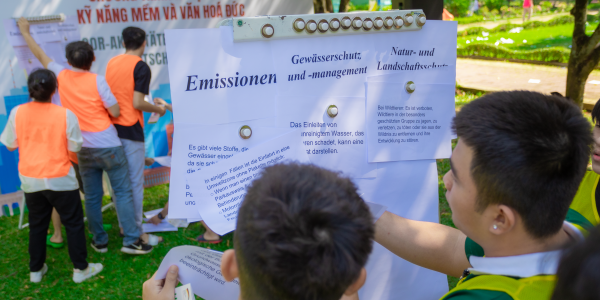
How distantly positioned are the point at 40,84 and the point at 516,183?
304 cm

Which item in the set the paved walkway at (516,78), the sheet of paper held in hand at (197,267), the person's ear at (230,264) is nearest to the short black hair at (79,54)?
the sheet of paper held in hand at (197,267)

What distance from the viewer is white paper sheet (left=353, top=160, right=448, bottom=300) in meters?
2.00

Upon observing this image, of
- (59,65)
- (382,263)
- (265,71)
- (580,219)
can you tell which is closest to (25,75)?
(59,65)

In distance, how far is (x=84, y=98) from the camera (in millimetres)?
3299

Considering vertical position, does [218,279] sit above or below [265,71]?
below

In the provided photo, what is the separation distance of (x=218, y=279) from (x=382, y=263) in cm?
104

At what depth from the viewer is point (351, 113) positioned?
6.15ft

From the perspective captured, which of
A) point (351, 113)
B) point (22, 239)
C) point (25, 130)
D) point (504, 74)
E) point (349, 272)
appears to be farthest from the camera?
point (504, 74)

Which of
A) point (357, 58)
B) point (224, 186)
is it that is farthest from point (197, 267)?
point (357, 58)

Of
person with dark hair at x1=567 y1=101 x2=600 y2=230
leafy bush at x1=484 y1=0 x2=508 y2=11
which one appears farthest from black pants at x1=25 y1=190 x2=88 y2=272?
leafy bush at x1=484 y1=0 x2=508 y2=11

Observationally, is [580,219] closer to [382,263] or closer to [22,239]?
[382,263]

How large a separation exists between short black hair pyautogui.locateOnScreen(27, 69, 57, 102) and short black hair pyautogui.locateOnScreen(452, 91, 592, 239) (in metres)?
2.91

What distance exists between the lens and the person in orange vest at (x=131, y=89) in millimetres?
3422

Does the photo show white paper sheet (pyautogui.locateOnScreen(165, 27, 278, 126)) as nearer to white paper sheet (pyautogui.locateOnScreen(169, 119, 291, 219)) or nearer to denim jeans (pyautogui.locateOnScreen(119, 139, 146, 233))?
white paper sheet (pyautogui.locateOnScreen(169, 119, 291, 219))
